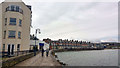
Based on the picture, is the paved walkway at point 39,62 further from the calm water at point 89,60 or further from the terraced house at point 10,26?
the calm water at point 89,60

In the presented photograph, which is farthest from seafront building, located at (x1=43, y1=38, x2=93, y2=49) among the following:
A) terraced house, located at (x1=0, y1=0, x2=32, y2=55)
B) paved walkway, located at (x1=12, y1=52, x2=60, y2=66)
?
paved walkway, located at (x1=12, y1=52, x2=60, y2=66)

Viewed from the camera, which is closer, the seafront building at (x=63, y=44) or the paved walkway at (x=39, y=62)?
the paved walkway at (x=39, y=62)

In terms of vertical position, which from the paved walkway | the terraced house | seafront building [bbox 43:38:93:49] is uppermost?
the terraced house

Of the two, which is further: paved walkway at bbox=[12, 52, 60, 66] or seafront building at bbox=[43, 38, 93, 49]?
seafront building at bbox=[43, 38, 93, 49]

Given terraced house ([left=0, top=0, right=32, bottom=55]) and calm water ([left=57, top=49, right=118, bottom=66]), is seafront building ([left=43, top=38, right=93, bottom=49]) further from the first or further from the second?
terraced house ([left=0, top=0, right=32, bottom=55])

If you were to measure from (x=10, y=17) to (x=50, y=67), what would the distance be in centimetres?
1262

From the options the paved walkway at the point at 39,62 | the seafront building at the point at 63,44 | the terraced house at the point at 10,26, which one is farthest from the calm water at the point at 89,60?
the seafront building at the point at 63,44

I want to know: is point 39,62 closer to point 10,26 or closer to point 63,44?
point 10,26

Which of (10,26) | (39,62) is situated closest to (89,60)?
(39,62)

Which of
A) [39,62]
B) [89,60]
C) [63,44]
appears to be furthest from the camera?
[63,44]

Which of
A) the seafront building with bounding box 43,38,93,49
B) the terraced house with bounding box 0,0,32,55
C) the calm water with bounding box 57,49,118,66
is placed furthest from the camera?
the seafront building with bounding box 43,38,93,49

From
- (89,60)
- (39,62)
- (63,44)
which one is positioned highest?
(39,62)

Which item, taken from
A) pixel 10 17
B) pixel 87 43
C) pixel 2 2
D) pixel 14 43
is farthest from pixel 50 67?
pixel 87 43

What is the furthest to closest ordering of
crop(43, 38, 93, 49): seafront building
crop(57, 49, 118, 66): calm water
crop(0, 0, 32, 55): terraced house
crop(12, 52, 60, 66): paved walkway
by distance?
crop(43, 38, 93, 49): seafront building → crop(57, 49, 118, 66): calm water → crop(0, 0, 32, 55): terraced house → crop(12, 52, 60, 66): paved walkway
